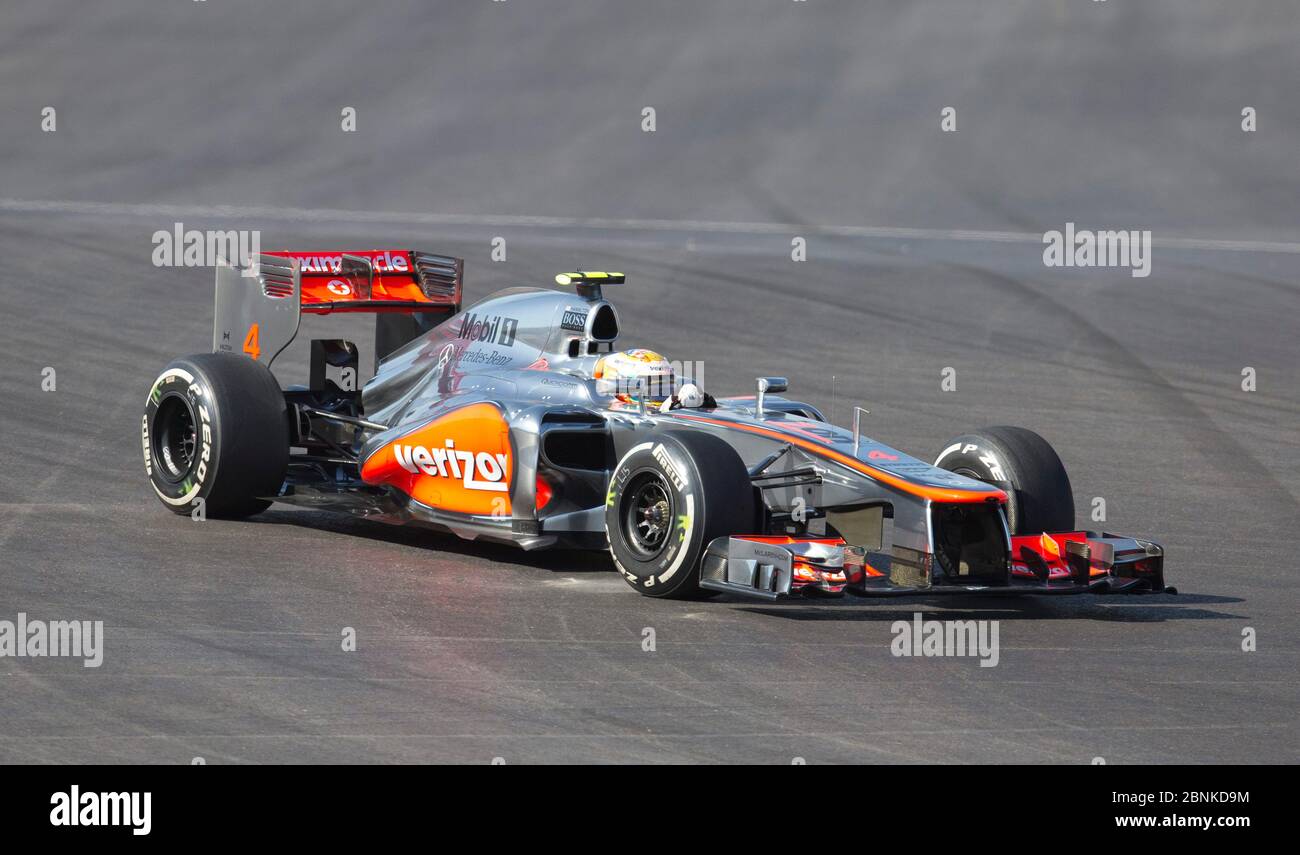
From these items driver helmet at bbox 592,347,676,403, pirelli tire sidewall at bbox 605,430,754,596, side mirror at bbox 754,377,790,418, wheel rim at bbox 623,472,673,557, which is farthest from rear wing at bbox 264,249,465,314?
pirelli tire sidewall at bbox 605,430,754,596

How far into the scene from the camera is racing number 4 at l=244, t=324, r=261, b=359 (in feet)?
48.2

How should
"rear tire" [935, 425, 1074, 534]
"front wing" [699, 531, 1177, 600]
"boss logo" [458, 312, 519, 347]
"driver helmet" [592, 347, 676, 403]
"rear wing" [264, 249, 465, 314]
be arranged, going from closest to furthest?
1. "front wing" [699, 531, 1177, 600]
2. "rear tire" [935, 425, 1074, 534]
3. "driver helmet" [592, 347, 676, 403]
4. "boss logo" [458, 312, 519, 347]
5. "rear wing" [264, 249, 465, 314]

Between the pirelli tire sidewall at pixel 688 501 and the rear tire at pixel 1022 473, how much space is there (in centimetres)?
186

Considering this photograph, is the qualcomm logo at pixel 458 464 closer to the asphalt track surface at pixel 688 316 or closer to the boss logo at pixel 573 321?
the asphalt track surface at pixel 688 316

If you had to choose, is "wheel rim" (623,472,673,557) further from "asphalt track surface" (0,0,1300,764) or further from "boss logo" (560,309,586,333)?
"boss logo" (560,309,586,333)

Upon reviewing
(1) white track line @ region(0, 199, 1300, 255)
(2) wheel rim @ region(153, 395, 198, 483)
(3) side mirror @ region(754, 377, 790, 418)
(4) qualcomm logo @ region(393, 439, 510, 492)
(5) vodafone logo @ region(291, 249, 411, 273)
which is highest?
(1) white track line @ region(0, 199, 1300, 255)

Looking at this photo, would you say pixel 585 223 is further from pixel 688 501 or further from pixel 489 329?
pixel 688 501

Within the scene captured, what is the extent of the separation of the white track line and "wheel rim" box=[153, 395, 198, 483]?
19097mm

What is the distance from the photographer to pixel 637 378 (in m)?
12.6

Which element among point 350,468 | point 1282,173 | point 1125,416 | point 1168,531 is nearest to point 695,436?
point 350,468

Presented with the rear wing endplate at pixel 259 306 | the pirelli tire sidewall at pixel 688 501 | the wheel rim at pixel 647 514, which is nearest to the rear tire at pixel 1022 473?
the pirelli tire sidewall at pixel 688 501

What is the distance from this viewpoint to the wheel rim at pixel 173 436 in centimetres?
1393

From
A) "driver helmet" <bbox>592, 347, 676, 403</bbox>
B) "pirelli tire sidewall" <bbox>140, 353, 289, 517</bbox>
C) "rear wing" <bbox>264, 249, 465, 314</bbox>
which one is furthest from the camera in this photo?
"rear wing" <bbox>264, 249, 465, 314</bbox>

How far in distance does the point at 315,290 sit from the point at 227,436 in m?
1.77
